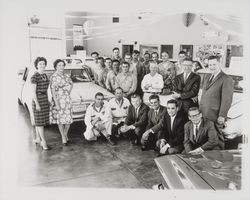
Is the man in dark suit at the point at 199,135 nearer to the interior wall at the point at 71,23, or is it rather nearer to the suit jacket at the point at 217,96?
the suit jacket at the point at 217,96

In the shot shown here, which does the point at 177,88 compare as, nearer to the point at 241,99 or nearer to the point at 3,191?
the point at 241,99

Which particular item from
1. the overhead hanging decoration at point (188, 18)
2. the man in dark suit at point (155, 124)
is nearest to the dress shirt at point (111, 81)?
the man in dark suit at point (155, 124)

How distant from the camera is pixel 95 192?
2297mm

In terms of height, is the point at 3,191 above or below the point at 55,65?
below

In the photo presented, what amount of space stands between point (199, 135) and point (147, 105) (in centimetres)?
52

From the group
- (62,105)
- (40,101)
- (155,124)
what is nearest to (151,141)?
(155,124)

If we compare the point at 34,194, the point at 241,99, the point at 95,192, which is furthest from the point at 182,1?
the point at 34,194

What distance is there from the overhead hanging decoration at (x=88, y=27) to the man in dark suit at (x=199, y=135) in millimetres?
1043

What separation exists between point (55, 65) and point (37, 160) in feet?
2.58

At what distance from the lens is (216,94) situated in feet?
7.85

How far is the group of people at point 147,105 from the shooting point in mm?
2396

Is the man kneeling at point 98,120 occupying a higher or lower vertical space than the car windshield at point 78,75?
lower

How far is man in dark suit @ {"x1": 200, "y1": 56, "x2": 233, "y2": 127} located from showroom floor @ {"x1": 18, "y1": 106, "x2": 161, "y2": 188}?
60cm

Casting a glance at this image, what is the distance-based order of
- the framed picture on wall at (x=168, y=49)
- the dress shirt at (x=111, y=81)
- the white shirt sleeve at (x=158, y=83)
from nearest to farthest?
the framed picture on wall at (x=168, y=49), the white shirt sleeve at (x=158, y=83), the dress shirt at (x=111, y=81)
